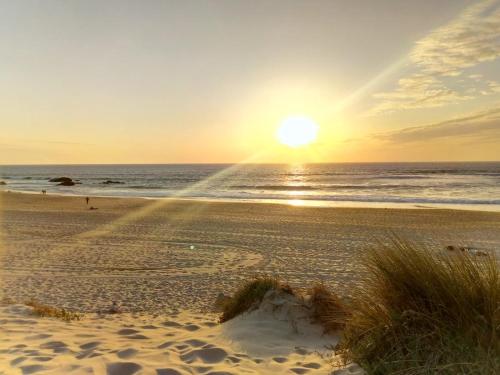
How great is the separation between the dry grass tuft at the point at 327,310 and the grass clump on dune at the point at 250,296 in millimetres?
443

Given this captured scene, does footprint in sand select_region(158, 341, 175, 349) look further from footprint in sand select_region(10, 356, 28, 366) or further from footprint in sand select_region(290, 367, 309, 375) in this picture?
footprint in sand select_region(290, 367, 309, 375)

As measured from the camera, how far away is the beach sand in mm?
4395

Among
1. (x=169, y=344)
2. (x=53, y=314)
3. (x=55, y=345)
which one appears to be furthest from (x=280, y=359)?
(x=53, y=314)

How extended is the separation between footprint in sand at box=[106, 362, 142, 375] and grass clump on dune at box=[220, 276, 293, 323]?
2432 mm

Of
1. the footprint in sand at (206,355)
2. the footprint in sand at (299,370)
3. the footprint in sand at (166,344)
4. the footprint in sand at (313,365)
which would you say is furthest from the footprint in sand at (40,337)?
the footprint in sand at (313,365)

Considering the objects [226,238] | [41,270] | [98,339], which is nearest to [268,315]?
[98,339]

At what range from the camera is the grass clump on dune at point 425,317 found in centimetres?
320

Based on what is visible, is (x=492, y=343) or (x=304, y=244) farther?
(x=304, y=244)

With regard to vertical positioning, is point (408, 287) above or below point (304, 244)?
above

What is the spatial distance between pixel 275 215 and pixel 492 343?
2046 cm

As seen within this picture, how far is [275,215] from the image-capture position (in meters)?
23.7

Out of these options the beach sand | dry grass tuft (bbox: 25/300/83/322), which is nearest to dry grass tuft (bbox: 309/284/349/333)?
the beach sand

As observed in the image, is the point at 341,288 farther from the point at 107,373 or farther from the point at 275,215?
the point at 275,215

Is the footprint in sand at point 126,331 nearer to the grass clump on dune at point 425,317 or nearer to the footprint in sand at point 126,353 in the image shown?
the footprint in sand at point 126,353
